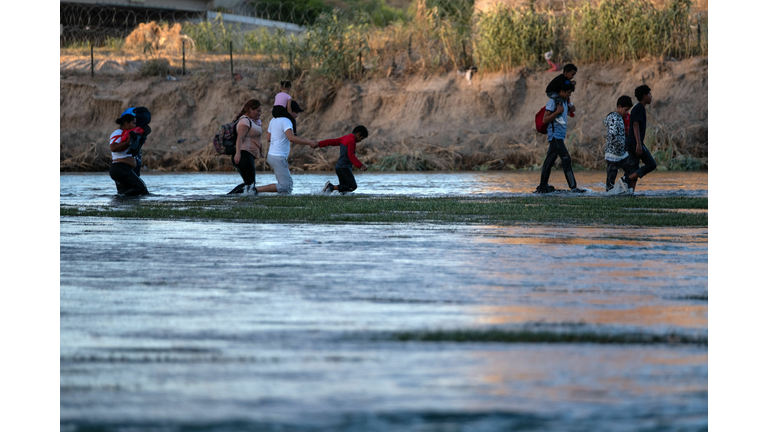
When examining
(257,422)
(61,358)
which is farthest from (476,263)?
(257,422)

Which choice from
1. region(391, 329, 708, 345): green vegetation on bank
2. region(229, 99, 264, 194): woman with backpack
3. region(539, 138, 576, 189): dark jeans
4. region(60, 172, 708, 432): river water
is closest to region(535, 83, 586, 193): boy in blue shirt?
region(539, 138, 576, 189): dark jeans

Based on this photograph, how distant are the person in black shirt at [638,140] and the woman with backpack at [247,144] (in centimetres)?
559

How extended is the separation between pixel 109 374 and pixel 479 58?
32665 mm

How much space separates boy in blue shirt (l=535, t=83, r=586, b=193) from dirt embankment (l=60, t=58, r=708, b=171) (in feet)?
43.6

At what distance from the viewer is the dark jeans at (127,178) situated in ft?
51.8

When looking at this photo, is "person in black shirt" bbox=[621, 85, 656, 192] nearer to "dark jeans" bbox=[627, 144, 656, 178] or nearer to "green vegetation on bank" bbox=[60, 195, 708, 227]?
"dark jeans" bbox=[627, 144, 656, 178]

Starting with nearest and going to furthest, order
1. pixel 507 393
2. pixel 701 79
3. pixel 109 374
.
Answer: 1. pixel 507 393
2. pixel 109 374
3. pixel 701 79

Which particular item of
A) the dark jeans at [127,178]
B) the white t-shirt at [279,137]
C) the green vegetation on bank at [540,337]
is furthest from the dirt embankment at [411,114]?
the green vegetation on bank at [540,337]

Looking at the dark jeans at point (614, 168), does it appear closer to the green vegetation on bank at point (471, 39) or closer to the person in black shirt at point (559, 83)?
the person in black shirt at point (559, 83)

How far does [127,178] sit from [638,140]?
770 centimetres

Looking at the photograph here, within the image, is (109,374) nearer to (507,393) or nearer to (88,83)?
(507,393)

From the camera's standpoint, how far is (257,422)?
291 centimetres

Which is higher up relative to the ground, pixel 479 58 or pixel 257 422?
pixel 479 58
